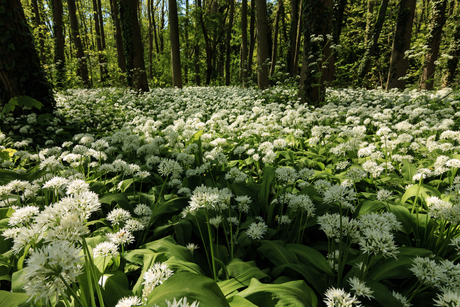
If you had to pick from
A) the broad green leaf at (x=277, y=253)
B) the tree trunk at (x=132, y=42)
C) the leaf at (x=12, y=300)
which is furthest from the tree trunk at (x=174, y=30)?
the leaf at (x=12, y=300)

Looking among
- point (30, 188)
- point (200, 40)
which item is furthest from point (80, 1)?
point (30, 188)

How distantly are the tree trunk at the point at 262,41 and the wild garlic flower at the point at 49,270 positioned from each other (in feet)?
33.7

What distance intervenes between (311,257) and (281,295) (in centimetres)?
51

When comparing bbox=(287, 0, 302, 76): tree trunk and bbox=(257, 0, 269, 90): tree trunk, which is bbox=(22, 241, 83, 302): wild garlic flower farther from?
bbox=(287, 0, 302, 76): tree trunk

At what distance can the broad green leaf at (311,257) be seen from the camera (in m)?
1.51

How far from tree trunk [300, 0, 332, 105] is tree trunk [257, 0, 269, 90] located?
3.39 m

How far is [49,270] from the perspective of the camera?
735mm

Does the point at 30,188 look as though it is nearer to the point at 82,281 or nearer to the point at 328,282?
the point at 82,281

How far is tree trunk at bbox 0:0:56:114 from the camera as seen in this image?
5023 mm

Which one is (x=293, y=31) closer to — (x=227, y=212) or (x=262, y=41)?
(x=262, y=41)

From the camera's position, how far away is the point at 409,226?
1.95 m

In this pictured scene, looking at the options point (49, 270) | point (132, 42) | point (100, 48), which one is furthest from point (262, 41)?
point (100, 48)

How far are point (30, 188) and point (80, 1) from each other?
1211 inches

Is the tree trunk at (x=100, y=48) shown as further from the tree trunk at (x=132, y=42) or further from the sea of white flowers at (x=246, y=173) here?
the sea of white flowers at (x=246, y=173)
